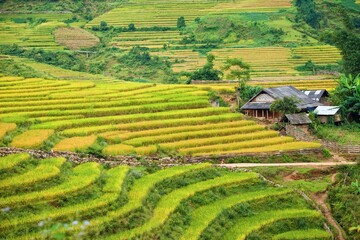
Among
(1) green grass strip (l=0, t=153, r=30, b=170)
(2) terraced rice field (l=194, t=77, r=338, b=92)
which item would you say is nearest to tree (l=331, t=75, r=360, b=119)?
(2) terraced rice field (l=194, t=77, r=338, b=92)

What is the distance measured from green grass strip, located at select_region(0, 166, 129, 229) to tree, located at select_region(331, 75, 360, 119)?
15972mm

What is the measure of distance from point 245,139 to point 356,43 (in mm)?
17108

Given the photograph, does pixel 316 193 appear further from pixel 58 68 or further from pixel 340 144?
pixel 58 68

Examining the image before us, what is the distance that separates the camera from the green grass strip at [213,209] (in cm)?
1805

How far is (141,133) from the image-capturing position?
27.7m

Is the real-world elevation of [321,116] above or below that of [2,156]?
below

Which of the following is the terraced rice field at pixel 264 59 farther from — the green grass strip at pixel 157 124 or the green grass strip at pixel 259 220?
the green grass strip at pixel 259 220

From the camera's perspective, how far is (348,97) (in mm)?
33250

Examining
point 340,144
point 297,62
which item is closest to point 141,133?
point 340,144

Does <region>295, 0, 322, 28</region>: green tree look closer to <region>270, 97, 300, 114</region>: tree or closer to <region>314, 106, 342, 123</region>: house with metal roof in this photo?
<region>314, 106, 342, 123</region>: house with metal roof

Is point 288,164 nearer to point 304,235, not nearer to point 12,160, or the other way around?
point 304,235

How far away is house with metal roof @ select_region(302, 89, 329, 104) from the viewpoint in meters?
37.1

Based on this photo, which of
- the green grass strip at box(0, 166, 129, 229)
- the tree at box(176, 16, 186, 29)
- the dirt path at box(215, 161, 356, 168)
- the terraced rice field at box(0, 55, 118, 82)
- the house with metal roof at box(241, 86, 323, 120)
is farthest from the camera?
the tree at box(176, 16, 186, 29)

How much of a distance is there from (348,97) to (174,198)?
637 inches
